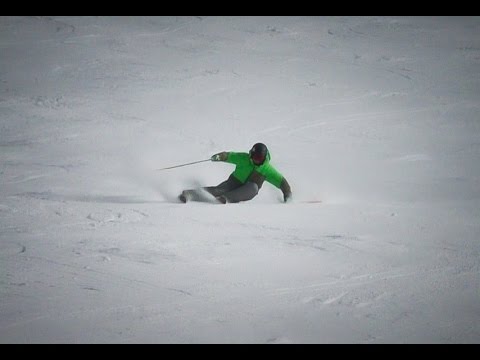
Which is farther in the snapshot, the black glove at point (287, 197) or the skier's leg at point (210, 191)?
the black glove at point (287, 197)

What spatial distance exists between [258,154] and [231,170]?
2077 millimetres

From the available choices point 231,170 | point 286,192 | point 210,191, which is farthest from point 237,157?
point 231,170

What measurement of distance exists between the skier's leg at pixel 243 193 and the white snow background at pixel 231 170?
140 millimetres

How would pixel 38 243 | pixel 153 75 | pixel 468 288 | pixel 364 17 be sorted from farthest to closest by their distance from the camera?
pixel 364 17 < pixel 153 75 < pixel 38 243 < pixel 468 288

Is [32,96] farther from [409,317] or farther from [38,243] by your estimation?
[409,317]

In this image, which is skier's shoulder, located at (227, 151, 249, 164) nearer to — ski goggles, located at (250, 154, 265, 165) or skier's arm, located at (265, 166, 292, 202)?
ski goggles, located at (250, 154, 265, 165)

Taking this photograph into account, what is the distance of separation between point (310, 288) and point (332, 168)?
4479mm

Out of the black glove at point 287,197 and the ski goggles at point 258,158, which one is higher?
the ski goggles at point 258,158

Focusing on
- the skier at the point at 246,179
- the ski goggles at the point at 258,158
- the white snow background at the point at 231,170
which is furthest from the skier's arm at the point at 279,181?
the white snow background at the point at 231,170

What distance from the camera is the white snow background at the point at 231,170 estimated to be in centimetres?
514

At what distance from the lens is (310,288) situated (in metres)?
5.57

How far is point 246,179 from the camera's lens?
8.14m

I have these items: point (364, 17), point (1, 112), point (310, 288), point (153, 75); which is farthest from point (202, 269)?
point (364, 17)

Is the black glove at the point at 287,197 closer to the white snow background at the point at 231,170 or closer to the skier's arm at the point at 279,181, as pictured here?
the skier's arm at the point at 279,181
